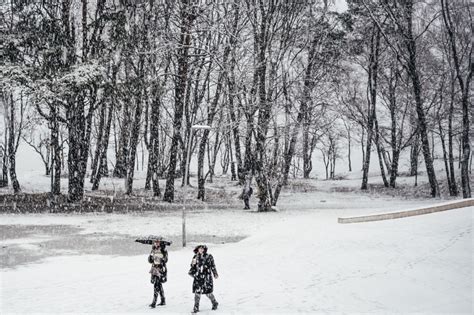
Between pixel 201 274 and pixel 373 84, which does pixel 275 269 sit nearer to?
pixel 201 274

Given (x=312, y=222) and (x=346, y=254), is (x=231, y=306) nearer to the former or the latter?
(x=346, y=254)

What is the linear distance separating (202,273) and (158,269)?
107 cm

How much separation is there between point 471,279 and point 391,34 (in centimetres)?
2840

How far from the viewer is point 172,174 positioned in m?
31.5

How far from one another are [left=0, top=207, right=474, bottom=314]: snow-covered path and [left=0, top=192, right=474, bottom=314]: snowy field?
0.09ft

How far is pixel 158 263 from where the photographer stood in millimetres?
10547

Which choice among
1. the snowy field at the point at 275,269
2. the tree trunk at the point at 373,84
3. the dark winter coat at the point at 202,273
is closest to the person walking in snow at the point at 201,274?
the dark winter coat at the point at 202,273

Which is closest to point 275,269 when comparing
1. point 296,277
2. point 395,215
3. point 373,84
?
point 296,277

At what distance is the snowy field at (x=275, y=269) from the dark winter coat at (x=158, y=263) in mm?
744

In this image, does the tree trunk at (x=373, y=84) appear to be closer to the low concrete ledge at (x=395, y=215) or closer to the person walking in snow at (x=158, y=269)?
the low concrete ledge at (x=395, y=215)

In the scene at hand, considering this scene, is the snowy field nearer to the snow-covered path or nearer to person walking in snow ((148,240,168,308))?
the snow-covered path

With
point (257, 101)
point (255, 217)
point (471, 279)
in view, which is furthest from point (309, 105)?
point (471, 279)

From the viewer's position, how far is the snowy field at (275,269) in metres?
11.1

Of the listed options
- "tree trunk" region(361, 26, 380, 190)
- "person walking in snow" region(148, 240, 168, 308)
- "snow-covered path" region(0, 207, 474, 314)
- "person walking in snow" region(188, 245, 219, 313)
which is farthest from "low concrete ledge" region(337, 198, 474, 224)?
"tree trunk" region(361, 26, 380, 190)
